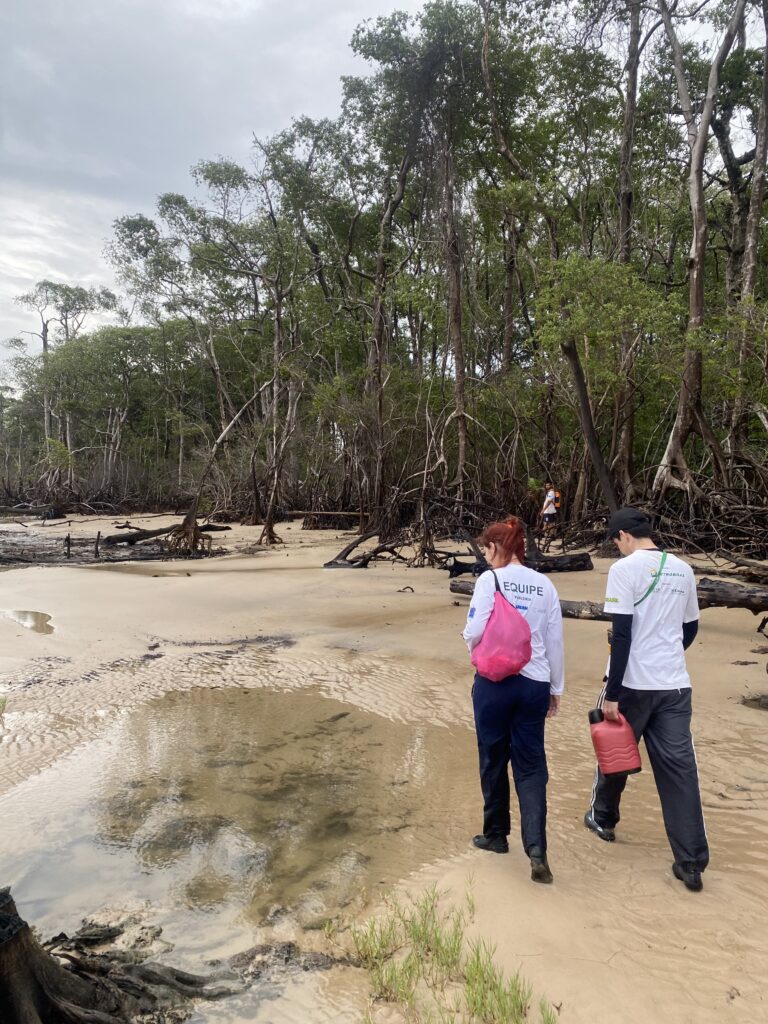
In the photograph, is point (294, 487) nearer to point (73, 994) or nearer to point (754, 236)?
point (754, 236)

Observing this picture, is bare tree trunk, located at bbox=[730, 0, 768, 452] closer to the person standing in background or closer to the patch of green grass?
the person standing in background

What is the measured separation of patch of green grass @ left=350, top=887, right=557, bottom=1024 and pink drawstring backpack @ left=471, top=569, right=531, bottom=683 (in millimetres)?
911

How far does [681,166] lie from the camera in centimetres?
1677

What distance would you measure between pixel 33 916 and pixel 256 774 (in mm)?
1415

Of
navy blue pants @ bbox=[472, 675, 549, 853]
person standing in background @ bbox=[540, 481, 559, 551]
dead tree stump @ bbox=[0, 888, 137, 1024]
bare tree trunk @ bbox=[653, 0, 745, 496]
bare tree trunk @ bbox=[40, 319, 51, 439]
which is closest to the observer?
dead tree stump @ bbox=[0, 888, 137, 1024]

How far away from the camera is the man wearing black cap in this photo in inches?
104

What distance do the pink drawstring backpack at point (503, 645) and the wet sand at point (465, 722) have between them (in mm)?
892

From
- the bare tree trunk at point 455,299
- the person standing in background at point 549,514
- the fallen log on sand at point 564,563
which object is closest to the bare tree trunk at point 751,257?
the person standing in background at point 549,514

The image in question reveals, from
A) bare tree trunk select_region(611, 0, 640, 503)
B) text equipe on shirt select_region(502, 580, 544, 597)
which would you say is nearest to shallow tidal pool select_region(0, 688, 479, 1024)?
text equipe on shirt select_region(502, 580, 544, 597)

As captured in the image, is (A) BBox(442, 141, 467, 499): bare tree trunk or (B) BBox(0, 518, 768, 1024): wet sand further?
(A) BBox(442, 141, 467, 499): bare tree trunk

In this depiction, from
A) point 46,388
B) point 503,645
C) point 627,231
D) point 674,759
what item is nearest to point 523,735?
point 503,645

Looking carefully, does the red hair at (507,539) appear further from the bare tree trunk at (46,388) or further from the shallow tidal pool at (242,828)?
the bare tree trunk at (46,388)

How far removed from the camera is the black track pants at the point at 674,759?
8.48ft

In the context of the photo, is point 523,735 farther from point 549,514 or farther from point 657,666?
point 549,514
